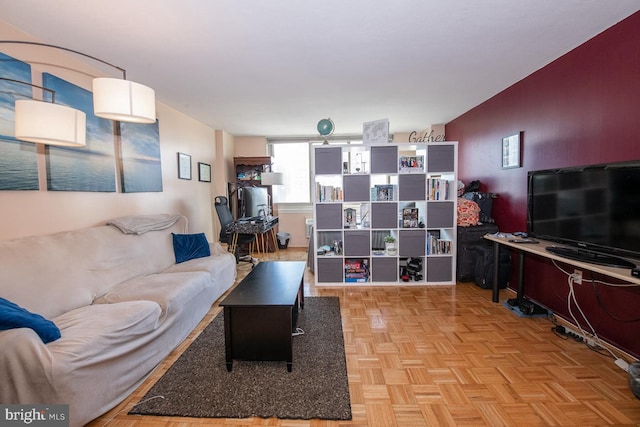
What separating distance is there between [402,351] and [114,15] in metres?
3.26

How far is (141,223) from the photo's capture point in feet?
9.41

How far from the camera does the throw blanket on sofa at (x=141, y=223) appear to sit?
2658 millimetres

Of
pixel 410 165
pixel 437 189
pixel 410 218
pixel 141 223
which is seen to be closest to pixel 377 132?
pixel 410 165

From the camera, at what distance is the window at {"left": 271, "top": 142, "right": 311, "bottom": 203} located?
611cm

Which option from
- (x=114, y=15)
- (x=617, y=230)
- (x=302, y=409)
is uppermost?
(x=114, y=15)

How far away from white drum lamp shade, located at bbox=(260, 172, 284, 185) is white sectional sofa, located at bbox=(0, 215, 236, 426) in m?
2.75

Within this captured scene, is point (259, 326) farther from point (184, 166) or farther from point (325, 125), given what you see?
point (184, 166)

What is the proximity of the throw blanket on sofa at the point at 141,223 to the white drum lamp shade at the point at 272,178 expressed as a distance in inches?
89.9

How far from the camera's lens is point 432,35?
2186mm

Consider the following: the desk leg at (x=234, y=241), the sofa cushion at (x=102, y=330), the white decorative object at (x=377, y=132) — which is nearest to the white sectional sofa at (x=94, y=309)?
the sofa cushion at (x=102, y=330)

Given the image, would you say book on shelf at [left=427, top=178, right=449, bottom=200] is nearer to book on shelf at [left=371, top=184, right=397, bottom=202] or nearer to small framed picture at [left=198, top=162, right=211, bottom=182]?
book on shelf at [left=371, top=184, right=397, bottom=202]

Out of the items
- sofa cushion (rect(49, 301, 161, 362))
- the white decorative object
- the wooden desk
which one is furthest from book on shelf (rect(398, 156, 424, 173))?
sofa cushion (rect(49, 301, 161, 362))

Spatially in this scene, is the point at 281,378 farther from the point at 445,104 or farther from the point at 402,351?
the point at 445,104

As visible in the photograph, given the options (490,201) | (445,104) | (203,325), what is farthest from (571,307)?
(203,325)
